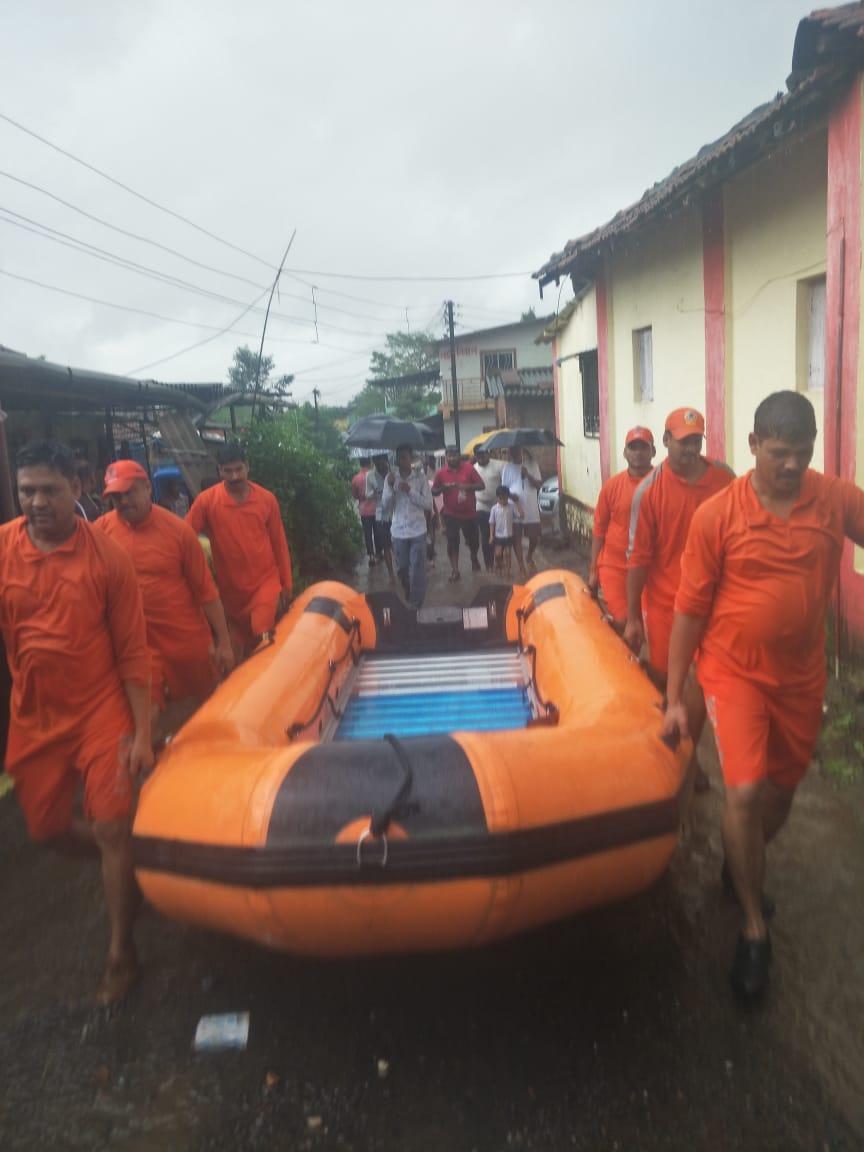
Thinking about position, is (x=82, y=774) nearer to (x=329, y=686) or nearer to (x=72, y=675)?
(x=72, y=675)

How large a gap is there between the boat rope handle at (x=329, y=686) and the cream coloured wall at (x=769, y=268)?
3224mm

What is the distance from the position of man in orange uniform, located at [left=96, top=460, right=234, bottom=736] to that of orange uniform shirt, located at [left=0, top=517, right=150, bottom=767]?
0.85 m

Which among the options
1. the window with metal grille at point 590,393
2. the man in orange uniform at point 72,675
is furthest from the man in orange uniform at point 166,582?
the window with metal grille at point 590,393

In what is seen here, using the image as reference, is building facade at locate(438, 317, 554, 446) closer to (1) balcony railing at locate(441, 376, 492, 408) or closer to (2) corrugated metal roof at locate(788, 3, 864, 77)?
(1) balcony railing at locate(441, 376, 492, 408)

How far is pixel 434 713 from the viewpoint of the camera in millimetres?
4082

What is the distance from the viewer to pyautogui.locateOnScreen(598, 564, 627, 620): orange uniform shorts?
4797 millimetres

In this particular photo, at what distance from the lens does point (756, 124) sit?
5.24 m

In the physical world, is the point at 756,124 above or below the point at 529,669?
above

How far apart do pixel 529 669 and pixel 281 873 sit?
233 cm

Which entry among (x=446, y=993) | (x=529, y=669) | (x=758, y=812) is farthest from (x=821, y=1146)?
(x=529, y=669)

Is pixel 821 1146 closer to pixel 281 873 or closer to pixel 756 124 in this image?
pixel 281 873

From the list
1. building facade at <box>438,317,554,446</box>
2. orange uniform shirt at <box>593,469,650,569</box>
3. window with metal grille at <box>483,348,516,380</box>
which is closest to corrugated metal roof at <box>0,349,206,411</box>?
orange uniform shirt at <box>593,469,650,569</box>

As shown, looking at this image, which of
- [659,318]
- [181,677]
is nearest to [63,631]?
[181,677]

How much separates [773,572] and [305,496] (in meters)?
8.18
